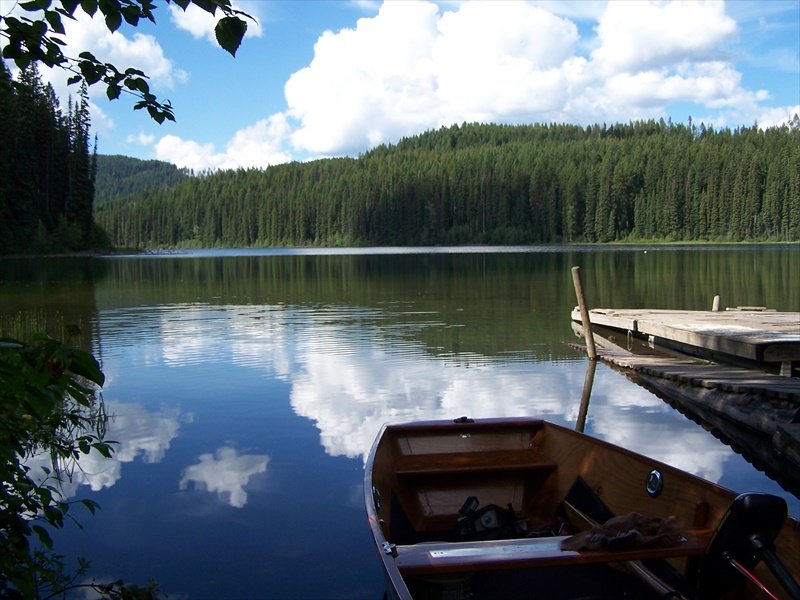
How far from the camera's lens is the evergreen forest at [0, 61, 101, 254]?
217 ft

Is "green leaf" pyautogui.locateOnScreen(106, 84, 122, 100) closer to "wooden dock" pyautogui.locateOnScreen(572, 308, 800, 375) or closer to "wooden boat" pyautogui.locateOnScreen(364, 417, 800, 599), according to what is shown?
"wooden boat" pyautogui.locateOnScreen(364, 417, 800, 599)

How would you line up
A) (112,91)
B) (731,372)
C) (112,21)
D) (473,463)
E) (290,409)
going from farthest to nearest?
(731,372)
(290,409)
(473,463)
(112,91)
(112,21)

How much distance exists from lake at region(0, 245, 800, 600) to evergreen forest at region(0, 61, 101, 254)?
131 feet

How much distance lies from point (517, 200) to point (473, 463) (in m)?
140

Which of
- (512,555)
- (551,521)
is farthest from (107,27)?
(551,521)

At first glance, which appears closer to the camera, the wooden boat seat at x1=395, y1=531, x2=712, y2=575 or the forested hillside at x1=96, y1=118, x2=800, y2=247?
the wooden boat seat at x1=395, y1=531, x2=712, y2=575

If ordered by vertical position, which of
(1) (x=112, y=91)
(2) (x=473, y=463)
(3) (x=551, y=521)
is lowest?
(3) (x=551, y=521)

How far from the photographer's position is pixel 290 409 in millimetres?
13000

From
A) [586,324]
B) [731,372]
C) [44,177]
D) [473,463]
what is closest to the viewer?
[473,463]

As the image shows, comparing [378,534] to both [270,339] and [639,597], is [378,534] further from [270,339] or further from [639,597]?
[270,339]

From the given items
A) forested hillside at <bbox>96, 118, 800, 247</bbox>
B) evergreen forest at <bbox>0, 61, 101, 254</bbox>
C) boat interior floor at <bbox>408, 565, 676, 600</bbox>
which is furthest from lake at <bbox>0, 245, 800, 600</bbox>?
forested hillside at <bbox>96, 118, 800, 247</bbox>

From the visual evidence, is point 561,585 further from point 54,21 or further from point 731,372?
point 731,372

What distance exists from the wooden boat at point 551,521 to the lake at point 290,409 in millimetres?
891

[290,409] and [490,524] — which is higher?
[490,524]
